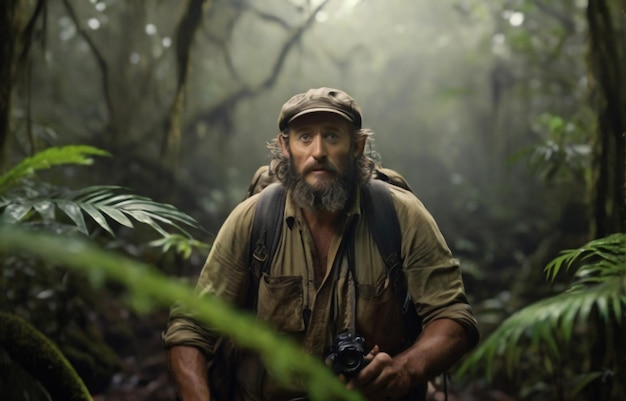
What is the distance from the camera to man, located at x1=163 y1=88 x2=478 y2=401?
2589mm

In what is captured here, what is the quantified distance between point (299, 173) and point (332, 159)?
0.18 meters

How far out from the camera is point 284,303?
267 centimetres

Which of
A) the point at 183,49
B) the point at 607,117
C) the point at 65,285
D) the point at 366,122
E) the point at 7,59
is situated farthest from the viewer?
the point at 366,122

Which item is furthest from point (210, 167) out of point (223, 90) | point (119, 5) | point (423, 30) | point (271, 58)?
point (423, 30)

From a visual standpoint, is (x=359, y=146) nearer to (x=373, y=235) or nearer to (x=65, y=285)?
(x=373, y=235)

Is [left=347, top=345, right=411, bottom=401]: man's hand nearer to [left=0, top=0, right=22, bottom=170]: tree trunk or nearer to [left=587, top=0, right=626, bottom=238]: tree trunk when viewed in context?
[left=587, top=0, right=626, bottom=238]: tree trunk

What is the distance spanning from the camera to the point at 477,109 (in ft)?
38.8

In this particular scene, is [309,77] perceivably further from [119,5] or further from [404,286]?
[404,286]

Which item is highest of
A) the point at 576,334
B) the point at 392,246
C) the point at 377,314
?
the point at 392,246

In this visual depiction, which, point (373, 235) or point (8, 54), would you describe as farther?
point (8, 54)

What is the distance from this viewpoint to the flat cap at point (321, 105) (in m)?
2.78

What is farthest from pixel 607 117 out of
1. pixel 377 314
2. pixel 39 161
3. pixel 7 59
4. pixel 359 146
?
pixel 7 59

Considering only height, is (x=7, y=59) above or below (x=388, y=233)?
above

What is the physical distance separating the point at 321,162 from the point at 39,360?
1.57 metres
